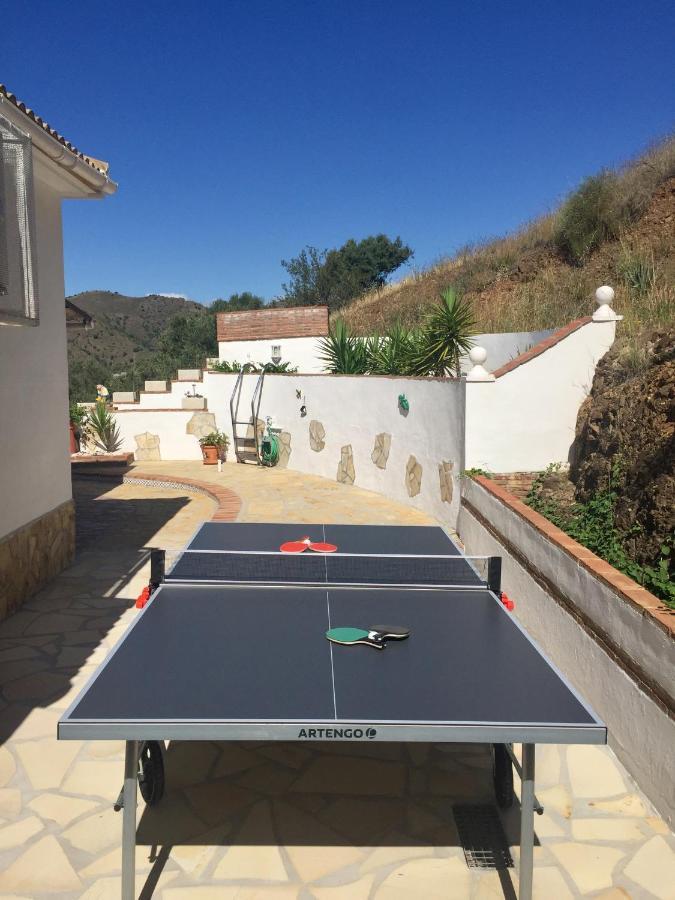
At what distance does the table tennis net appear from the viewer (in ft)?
15.2

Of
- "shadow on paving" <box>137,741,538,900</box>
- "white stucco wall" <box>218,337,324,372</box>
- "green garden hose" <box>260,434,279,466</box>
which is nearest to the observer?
"shadow on paving" <box>137,741,538,900</box>

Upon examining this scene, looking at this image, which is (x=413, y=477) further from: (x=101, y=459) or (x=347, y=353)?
(x=101, y=459)

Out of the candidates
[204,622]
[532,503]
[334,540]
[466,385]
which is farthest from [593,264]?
[204,622]

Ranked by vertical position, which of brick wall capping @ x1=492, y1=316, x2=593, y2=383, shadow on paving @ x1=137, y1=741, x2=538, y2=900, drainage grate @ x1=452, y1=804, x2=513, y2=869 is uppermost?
brick wall capping @ x1=492, y1=316, x2=593, y2=383

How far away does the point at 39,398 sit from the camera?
26.4ft

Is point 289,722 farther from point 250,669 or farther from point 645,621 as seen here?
point 645,621

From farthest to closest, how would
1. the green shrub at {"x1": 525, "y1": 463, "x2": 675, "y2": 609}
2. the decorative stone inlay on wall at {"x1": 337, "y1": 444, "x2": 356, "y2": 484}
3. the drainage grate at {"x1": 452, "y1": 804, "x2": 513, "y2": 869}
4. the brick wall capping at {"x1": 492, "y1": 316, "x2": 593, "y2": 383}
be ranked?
the decorative stone inlay on wall at {"x1": 337, "y1": 444, "x2": 356, "y2": 484}
the brick wall capping at {"x1": 492, "y1": 316, "x2": 593, "y2": 383}
the green shrub at {"x1": 525, "y1": 463, "x2": 675, "y2": 609}
the drainage grate at {"x1": 452, "y1": 804, "x2": 513, "y2": 869}

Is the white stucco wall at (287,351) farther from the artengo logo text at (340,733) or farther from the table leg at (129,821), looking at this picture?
the artengo logo text at (340,733)

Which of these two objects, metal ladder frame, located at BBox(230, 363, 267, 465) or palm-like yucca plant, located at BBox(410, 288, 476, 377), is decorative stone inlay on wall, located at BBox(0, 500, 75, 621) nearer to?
palm-like yucca plant, located at BBox(410, 288, 476, 377)

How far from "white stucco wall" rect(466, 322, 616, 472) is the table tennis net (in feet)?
17.0

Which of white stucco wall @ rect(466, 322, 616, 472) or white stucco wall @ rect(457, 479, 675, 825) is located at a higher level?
white stucco wall @ rect(466, 322, 616, 472)

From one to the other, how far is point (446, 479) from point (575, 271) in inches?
416

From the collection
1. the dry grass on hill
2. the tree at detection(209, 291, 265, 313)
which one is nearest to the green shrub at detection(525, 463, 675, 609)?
the dry grass on hill

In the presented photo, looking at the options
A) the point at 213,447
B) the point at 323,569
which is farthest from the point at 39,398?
the point at 213,447
